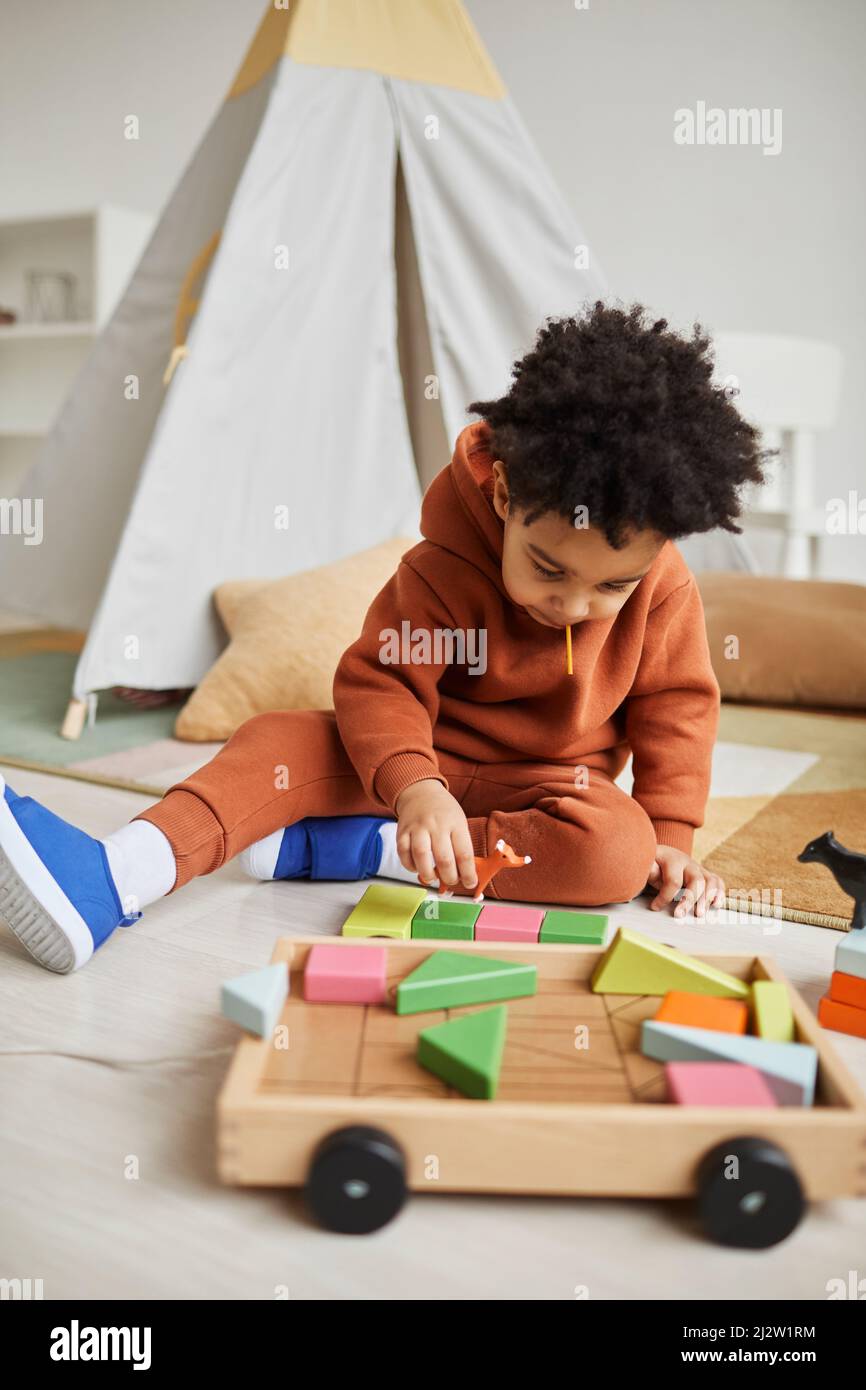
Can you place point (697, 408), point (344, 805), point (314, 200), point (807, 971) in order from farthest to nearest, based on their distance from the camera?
1. point (314, 200)
2. point (344, 805)
3. point (807, 971)
4. point (697, 408)

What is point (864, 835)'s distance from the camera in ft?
4.19

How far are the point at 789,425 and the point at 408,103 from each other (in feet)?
4.08

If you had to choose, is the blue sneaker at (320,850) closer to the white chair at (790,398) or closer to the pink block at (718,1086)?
the pink block at (718,1086)

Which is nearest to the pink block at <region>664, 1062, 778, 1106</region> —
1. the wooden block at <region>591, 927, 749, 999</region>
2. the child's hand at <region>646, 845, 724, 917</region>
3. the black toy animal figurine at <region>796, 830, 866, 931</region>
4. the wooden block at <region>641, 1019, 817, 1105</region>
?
the wooden block at <region>641, 1019, 817, 1105</region>

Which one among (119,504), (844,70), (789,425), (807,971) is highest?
(844,70)

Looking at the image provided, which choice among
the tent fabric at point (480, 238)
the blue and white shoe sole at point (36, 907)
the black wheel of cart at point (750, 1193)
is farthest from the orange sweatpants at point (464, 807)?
the tent fabric at point (480, 238)

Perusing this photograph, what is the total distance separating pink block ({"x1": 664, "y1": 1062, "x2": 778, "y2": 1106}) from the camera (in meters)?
0.62

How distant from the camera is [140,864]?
94cm

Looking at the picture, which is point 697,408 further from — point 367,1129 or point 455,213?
point 455,213

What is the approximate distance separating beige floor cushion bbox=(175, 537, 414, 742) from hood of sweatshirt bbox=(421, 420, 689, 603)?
1.85 ft

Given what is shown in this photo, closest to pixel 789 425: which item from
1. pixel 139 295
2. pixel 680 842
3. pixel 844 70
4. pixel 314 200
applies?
pixel 844 70

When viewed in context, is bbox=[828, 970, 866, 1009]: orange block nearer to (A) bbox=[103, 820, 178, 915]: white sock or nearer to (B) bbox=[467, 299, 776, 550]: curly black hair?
(B) bbox=[467, 299, 776, 550]: curly black hair

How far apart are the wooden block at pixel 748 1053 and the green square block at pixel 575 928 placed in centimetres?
20

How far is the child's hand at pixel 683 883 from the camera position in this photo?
106cm
